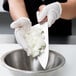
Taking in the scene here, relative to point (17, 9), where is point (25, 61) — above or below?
below

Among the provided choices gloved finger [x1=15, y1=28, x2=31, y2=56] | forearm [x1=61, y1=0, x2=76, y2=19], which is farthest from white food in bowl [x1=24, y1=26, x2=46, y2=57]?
Result: forearm [x1=61, y1=0, x2=76, y2=19]

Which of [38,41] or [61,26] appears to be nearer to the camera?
[38,41]

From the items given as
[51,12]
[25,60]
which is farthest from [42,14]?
[25,60]

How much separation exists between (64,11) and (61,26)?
0.21 metres

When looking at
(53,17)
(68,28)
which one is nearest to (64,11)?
(53,17)

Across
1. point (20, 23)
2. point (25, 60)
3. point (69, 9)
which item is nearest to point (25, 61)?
point (25, 60)

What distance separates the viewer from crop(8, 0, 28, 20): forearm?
733 mm

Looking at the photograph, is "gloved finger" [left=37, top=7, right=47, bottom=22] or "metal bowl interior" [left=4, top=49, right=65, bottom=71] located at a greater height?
"gloved finger" [left=37, top=7, right=47, bottom=22]

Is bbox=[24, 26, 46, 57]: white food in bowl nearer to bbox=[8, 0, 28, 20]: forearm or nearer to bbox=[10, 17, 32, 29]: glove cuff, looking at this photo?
bbox=[10, 17, 32, 29]: glove cuff

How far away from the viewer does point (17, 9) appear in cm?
75

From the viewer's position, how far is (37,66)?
22.9 inches

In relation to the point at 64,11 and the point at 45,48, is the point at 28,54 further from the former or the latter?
the point at 64,11

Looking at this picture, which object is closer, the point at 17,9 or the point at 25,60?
the point at 25,60

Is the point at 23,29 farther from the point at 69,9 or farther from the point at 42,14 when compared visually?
the point at 69,9
